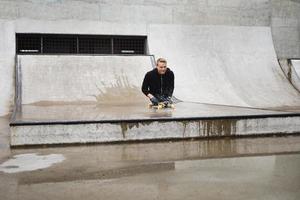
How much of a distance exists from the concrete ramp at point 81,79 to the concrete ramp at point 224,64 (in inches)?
49.5

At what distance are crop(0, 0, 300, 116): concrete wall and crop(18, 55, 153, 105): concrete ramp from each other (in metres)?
0.74

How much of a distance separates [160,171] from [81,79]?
A: 7484 millimetres

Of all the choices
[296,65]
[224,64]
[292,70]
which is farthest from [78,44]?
[296,65]

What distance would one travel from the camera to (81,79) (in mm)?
11141

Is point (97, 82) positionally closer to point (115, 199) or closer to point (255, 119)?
point (255, 119)

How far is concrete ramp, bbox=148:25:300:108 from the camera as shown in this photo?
38.6ft

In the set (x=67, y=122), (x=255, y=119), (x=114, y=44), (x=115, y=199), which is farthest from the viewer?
(x=114, y=44)

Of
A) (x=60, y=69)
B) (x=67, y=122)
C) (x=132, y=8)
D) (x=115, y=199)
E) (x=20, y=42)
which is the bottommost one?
(x=115, y=199)

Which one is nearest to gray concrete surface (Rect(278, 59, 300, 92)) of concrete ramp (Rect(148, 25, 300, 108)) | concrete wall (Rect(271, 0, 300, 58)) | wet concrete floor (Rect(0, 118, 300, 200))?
concrete ramp (Rect(148, 25, 300, 108))

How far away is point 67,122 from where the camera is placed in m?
5.52

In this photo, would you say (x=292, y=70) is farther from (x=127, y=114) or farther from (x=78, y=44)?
(x=127, y=114)

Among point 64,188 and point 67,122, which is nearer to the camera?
point 64,188

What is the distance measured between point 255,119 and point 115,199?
12.1ft

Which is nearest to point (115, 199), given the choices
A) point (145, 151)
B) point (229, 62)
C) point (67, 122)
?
point (145, 151)
